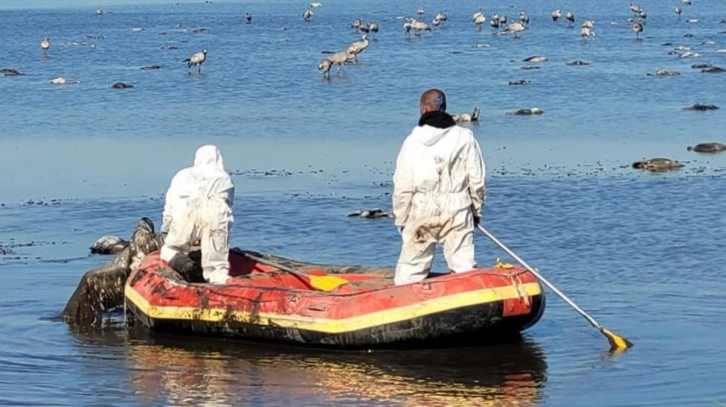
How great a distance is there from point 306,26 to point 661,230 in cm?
4718

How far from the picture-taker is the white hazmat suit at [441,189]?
11.4 m

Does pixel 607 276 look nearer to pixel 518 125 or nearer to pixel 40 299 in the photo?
pixel 40 299

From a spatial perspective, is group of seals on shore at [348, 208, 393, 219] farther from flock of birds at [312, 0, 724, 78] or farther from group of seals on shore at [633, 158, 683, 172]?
flock of birds at [312, 0, 724, 78]

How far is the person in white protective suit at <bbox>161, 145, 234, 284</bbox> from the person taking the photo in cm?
1250

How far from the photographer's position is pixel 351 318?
37.7ft

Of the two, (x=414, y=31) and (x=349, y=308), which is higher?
(x=349, y=308)

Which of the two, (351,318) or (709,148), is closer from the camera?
(351,318)

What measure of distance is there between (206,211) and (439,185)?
207 centimetres

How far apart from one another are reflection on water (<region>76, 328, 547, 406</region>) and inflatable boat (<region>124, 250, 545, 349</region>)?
0.40ft

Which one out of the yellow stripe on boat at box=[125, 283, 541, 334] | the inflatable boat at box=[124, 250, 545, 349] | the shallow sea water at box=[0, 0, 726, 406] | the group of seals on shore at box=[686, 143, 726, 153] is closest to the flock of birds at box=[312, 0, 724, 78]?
the shallow sea water at box=[0, 0, 726, 406]

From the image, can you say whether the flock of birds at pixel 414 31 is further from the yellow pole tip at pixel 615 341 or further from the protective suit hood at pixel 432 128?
the protective suit hood at pixel 432 128

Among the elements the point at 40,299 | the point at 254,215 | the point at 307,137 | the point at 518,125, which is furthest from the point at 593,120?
the point at 40,299

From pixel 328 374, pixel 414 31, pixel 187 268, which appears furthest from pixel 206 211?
pixel 414 31

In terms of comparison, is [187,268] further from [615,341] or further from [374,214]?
[374,214]
